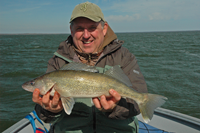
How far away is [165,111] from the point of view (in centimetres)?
511

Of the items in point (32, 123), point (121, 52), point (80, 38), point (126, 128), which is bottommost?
point (32, 123)

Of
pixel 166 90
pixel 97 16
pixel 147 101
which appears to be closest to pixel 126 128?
pixel 147 101

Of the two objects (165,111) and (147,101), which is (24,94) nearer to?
(165,111)

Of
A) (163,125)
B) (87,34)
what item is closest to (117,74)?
(87,34)

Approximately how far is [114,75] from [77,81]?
603 millimetres

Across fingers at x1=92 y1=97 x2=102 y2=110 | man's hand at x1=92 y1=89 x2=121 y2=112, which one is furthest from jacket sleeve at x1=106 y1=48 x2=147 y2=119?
fingers at x1=92 y1=97 x2=102 y2=110

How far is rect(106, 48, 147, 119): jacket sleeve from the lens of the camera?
2.84 metres

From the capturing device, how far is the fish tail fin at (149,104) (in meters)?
2.68

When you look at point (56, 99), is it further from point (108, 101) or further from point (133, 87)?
point (133, 87)

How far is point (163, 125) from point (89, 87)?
3107 mm

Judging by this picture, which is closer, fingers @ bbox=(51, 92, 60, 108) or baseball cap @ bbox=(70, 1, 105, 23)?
fingers @ bbox=(51, 92, 60, 108)

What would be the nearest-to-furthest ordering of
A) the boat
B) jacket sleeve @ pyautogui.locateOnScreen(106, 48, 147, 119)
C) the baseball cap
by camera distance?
jacket sleeve @ pyautogui.locateOnScreen(106, 48, 147, 119) < the baseball cap < the boat

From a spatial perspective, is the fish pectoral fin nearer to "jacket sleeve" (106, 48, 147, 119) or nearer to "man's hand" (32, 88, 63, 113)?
"man's hand" (32, 88, 63, 113)

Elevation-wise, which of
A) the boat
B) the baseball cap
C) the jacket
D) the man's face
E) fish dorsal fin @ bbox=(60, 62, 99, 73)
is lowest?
the boat
